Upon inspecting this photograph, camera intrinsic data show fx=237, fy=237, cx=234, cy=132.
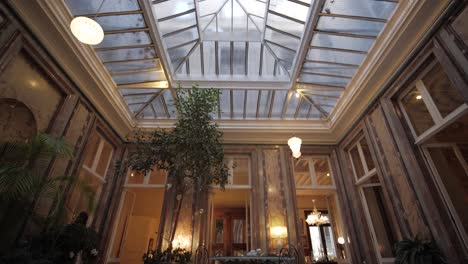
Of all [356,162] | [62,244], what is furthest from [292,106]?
[62,244]

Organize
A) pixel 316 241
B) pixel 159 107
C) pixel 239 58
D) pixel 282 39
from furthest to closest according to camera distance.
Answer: pixel 316 241 < pixel 159 107 < pixel 239 58 < pixel 282 39

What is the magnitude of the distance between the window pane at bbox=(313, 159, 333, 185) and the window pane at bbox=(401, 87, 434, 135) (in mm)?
3458

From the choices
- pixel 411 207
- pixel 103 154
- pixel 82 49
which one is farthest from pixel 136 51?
pixel 411 207

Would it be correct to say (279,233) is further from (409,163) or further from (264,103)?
(264,103)

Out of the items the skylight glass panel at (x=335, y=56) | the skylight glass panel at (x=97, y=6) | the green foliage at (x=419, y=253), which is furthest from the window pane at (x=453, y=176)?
the skylight glass panel at (x=97, y=6)

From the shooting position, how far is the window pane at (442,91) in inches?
150

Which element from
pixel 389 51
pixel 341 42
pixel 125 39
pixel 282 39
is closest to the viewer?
pixel 389 51

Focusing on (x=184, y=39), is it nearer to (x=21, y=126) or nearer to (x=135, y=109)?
(x=135, y=109)

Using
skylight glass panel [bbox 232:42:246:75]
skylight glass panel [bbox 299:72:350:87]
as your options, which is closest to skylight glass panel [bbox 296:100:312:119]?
skylight glass panel [bbox 299:72:350:87]

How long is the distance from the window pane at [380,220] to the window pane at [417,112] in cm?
245

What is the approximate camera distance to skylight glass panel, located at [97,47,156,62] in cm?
523

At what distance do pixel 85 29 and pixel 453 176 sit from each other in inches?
249

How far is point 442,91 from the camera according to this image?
4.00 meters

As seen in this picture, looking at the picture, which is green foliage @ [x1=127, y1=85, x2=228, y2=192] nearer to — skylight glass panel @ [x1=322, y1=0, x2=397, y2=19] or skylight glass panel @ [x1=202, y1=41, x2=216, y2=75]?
skylight glass panel @ [x1=202, y1=41, x2=216, y2=75]
